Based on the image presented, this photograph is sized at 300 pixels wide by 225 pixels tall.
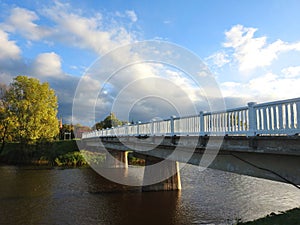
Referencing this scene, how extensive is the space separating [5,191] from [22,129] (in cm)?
2041

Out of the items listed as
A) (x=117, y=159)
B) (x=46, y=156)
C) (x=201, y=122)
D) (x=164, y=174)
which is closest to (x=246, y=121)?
(x=201, y=122)

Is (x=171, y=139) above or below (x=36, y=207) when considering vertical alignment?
above

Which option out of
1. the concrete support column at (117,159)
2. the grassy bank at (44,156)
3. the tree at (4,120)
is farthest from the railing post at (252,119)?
the tree at (4,120)

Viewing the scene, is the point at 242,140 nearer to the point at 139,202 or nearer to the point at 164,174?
the point at 139,202

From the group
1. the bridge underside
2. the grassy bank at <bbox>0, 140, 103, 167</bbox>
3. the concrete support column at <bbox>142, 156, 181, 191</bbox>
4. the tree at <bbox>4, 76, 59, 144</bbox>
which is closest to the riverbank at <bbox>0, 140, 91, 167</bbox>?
the grassy bank at <bbox>0, 140, 103, 167</bbox>

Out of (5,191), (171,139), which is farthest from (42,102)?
(171,139)

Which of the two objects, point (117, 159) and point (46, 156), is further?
point (46, 156)

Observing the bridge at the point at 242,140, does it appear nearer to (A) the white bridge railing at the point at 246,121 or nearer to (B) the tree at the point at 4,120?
(A) the white bridge railing at the point at 246,121

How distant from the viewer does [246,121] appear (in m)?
9.51

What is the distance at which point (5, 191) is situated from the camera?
74.2 ft

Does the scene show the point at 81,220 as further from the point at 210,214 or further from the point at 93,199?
the point at 210,214

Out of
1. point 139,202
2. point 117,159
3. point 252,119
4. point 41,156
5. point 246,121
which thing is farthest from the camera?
point 41,156

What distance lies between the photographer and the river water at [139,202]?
50.5 ft

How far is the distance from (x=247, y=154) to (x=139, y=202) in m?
11.6
